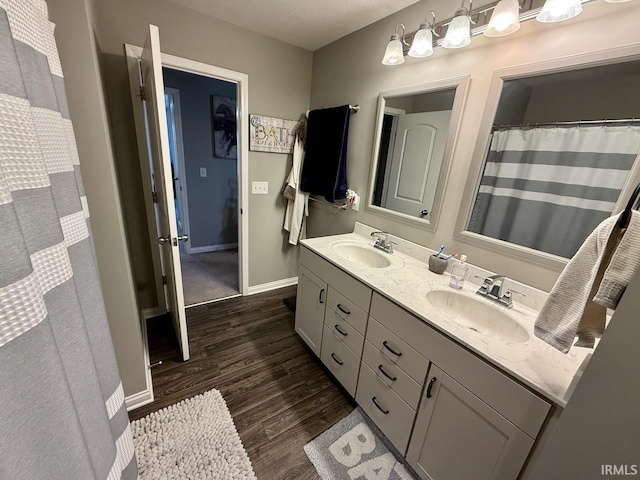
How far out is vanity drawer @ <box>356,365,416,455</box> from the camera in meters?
1.22

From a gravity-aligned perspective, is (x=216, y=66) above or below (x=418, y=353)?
above

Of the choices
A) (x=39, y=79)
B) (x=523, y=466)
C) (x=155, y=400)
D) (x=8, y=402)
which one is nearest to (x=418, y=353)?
(x=523, y=466)

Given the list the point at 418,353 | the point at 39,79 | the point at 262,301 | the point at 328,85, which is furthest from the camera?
the point at 262,301

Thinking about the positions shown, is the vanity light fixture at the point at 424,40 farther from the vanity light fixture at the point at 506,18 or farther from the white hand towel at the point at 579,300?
the white hand towel at the point at 579,300

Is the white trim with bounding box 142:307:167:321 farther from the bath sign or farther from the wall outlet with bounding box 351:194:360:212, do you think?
the wall outlet with bounding box 351:194:360:212

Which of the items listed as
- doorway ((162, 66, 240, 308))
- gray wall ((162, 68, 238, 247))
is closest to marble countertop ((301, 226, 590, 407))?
doorway ((162, 66, 240, 308))

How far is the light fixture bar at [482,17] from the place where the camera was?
108cm

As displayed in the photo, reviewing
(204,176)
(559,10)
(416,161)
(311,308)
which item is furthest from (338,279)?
(204,176)

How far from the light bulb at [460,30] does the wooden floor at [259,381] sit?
209 centimetres

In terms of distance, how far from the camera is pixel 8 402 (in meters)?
0.34

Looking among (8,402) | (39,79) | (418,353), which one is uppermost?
(39,79)

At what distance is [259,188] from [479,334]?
2.09m

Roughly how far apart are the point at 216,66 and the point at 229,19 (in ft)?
1.11

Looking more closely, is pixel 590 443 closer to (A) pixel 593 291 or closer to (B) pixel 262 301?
(A) pixel 593 291
